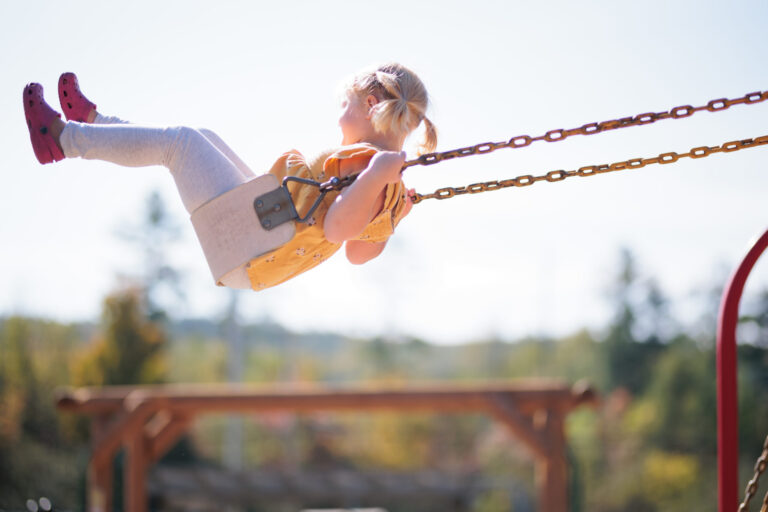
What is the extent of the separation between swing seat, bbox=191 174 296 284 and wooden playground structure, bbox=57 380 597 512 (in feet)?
13.3

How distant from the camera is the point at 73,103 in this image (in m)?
2.51

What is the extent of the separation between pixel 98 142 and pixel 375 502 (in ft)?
35.8

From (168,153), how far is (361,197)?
1.93ft

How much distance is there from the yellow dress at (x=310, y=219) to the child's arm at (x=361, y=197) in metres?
0.10

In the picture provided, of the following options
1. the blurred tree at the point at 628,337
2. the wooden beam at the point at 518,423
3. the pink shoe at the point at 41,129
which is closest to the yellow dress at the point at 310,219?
the pink shoe at the point at 41,129

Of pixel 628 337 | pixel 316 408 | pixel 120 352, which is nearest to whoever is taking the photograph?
pixel 316 408

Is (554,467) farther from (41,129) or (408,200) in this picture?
(41,129)

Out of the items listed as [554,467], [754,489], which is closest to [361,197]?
[754,489]

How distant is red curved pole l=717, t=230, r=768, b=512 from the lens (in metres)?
2.32

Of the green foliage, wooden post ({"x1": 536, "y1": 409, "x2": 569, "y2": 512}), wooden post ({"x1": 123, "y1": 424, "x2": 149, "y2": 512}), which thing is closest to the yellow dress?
wooden post ({"x1": 536, "y1": 409, "x2": 569, "y2": 512})

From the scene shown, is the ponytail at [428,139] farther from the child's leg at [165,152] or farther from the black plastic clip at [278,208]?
the child's leg at [165,152]

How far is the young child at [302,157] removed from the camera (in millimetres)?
2221

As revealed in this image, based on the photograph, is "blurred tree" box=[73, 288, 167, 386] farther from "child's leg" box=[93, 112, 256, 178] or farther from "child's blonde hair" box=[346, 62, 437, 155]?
"child's blonde hair" box=[346, 62, 437, 155]

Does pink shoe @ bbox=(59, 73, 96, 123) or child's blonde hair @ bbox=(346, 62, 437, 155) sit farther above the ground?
pink shoe @ bbox=(59, 73, 96, 123)
